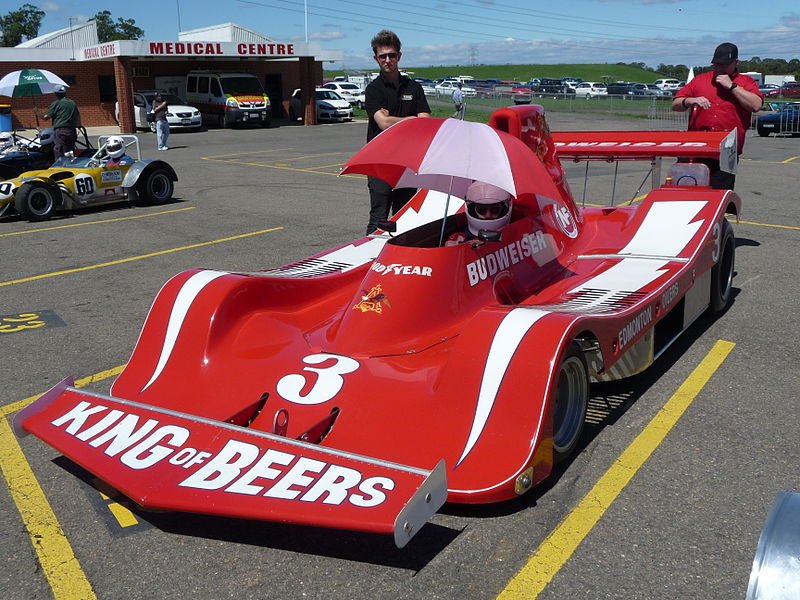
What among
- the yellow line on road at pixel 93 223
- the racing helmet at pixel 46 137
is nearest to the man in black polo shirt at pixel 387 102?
the yellow line on road at pixel 93 223

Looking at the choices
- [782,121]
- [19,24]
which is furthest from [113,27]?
[782,121]

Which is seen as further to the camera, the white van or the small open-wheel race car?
the white van

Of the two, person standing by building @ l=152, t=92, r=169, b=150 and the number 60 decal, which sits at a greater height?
person standing by building @ l=152, t=92, r=169, b=150

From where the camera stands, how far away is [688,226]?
589 cm

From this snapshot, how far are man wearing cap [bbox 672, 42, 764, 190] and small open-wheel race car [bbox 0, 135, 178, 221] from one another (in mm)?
7702

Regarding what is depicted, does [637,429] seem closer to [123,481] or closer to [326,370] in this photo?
[326,370]

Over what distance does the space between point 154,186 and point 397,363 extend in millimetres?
9752

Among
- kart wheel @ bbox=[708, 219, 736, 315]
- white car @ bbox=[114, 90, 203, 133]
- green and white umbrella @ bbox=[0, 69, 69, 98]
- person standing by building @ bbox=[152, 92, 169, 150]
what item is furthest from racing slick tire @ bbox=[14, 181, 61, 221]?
white car @ bbox=[114, 90, 203, 133]

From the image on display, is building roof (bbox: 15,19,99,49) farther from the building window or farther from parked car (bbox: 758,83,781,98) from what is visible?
parked car (bbox: 758,83,781,98)

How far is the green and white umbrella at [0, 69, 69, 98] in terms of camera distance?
13.4m

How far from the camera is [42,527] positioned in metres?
3.32

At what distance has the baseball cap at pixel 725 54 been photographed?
24.6 feet

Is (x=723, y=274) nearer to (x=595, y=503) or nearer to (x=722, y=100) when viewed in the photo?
(x=722, y=100)

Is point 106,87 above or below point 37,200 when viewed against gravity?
above
